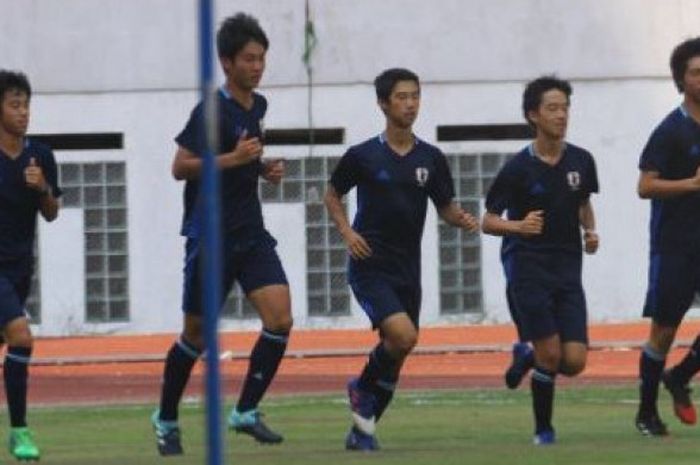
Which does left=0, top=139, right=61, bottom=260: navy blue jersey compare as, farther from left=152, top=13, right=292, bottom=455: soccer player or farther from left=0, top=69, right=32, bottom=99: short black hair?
left=152, top=13, right=292, bottom=455: soccer player

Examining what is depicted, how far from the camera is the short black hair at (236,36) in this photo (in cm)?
1559

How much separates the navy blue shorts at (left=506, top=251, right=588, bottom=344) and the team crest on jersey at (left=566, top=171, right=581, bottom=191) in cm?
39

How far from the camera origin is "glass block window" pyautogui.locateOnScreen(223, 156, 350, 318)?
36.5 metres

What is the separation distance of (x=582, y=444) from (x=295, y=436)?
7.75 feet

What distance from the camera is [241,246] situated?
1555 centimetres

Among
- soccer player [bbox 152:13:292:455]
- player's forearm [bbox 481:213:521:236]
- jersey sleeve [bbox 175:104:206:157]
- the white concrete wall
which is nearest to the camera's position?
jersey sleeve [bbox 175:104:206:157]

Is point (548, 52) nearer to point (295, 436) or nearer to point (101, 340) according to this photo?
point (101, 340)

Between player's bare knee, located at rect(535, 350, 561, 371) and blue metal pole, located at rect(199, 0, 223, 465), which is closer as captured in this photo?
blue metal pole, located at rect(199, 0, 223, 465)

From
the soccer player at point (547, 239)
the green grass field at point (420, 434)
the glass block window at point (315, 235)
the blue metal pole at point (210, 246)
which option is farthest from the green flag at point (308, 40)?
the blue metal pole at point (210, 246)

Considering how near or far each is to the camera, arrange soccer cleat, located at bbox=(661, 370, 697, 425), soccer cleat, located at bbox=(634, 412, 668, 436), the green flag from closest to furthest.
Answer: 1. soccer cleat, located at bbox=(634, 412, 668, 436)
2. soccer cleat, located at bbox=(661, 370, 697, 425)
3. the green flag

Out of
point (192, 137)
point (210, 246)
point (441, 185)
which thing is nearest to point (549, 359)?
point (441, 185)

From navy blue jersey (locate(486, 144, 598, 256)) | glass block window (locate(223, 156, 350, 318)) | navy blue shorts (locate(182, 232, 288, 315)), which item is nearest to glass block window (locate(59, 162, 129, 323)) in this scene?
glass block window (locate(223, 156, 350, 318))

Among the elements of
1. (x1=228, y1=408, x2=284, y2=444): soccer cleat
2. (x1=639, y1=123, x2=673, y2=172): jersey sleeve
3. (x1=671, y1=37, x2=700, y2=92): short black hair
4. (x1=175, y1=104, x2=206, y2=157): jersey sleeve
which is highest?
(x1=671, y1=37, x2=700, y2=92): short black hair

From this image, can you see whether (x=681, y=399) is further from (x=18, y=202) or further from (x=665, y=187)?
→ (x=18, y=202)
